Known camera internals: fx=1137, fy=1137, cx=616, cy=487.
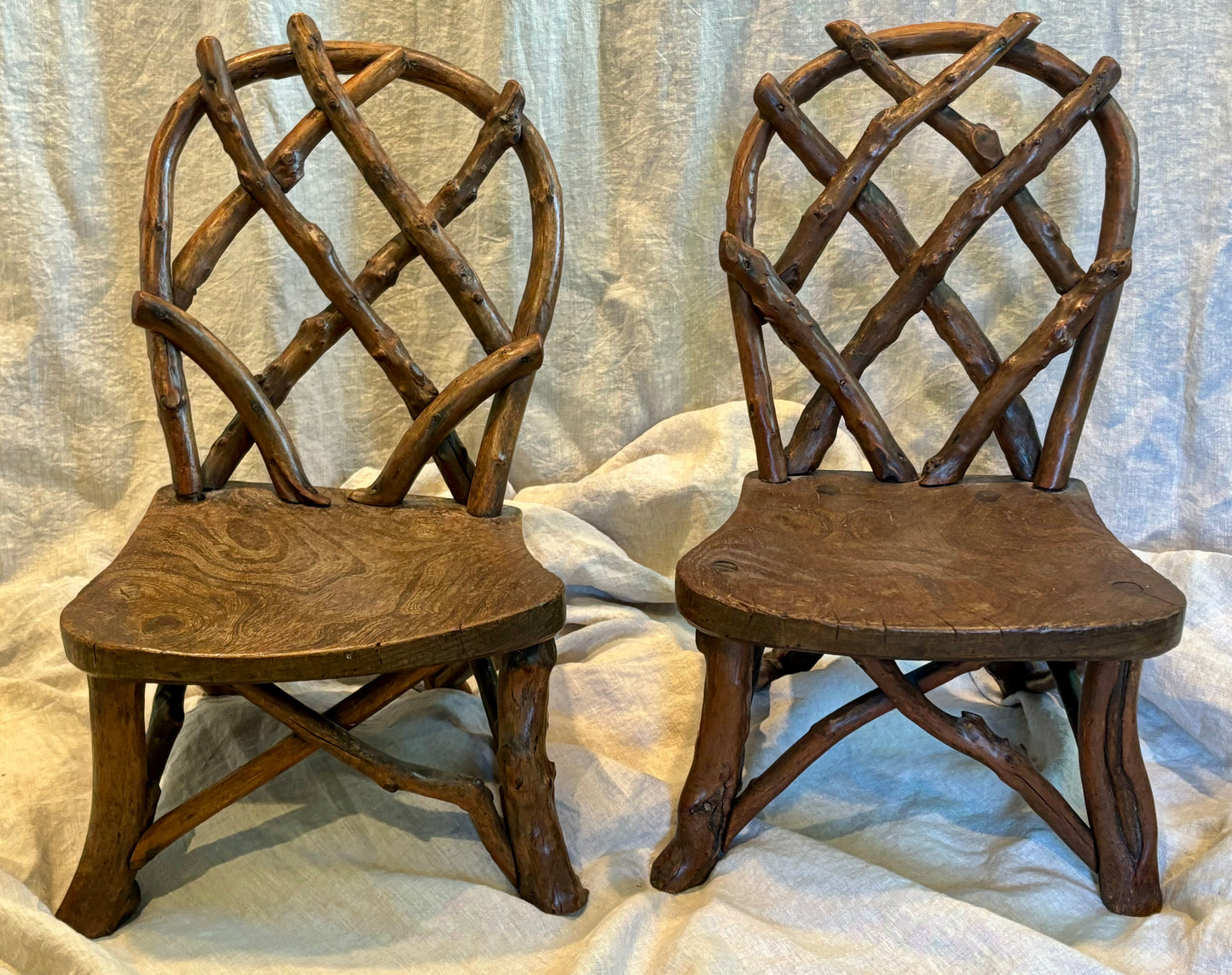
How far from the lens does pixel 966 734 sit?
3.92 ft

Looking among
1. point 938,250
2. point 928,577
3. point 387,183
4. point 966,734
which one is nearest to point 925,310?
point 938,250

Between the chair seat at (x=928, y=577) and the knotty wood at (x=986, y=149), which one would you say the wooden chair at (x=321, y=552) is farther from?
the knotty wood at (x=986, y=149)

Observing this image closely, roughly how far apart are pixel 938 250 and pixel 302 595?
2.80 feet

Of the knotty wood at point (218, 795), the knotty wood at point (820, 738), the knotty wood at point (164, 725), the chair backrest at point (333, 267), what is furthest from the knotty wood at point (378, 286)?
the knotty wood at point (820, 738)

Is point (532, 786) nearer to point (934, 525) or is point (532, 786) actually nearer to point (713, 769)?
point (713, 769)

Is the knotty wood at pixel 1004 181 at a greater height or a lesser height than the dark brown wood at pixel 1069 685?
greater

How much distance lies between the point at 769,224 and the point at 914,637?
0.92m

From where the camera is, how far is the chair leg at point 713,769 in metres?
1.20

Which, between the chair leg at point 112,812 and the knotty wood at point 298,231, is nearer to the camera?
the chair leg at point 112,812

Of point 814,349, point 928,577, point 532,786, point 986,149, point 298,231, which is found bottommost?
→ point 532,786

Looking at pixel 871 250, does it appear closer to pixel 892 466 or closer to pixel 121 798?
pixel 892 466

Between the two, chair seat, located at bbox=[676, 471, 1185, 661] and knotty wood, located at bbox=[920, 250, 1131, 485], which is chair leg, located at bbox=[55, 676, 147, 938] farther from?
knotty wood, located at bbox=[920, 250, 1131, 485]

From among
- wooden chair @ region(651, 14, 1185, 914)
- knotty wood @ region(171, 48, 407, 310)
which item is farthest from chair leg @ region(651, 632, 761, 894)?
knotty wood @ region(171, 48, 407, 310)

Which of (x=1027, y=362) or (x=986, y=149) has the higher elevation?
(x=986, y=149)
